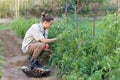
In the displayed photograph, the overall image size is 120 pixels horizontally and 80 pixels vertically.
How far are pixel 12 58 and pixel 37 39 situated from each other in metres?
1.43

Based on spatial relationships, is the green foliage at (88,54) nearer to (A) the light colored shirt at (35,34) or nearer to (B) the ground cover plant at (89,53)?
(B) the ground cover plant at (89,53)

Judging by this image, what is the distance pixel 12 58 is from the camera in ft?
26.7

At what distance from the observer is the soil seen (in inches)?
268

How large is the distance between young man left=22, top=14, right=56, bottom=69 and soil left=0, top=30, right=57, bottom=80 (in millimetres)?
351

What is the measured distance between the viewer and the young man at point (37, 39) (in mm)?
6844

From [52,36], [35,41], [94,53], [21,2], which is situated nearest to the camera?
[94,53]

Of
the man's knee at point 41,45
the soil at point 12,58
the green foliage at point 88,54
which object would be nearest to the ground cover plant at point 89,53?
the green foliage at point 88,54

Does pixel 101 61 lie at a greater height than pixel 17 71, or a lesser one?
greater

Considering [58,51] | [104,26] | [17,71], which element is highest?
[104,26]

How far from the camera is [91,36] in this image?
6.31 m

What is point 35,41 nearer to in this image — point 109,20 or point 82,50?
point 82,50

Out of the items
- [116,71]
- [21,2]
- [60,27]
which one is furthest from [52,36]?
[21,2]

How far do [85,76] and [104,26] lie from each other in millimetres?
802

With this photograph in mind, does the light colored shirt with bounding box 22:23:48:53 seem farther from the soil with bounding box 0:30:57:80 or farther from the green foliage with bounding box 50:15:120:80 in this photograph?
the soil with bounding box 0:30:57:80
